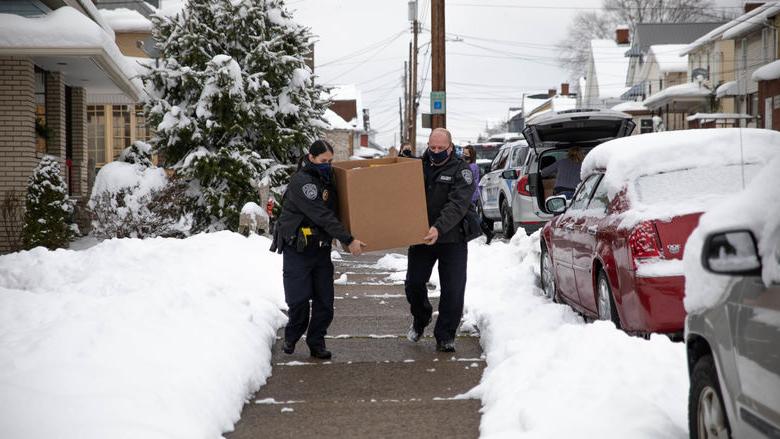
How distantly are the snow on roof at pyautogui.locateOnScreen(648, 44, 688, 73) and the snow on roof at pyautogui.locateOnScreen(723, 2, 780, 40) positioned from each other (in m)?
13.3

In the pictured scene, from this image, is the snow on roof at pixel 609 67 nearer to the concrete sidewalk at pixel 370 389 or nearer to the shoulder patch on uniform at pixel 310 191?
the concrete sidewalk at pixel 370 389

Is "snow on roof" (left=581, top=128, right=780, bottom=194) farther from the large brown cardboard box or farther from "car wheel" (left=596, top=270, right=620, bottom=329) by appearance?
the large brown cardboard box

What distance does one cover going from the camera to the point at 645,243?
21.7 ft

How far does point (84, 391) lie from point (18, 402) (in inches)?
17.2

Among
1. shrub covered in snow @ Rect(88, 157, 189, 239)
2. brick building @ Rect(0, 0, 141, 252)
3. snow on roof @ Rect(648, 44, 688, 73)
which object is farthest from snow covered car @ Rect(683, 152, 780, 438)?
snow on roof @ Rect(648, 44, 688, 73)

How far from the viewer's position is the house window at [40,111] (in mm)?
18062

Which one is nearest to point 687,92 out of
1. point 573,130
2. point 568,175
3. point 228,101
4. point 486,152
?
point 486,152

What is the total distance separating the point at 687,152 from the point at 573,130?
7.12 meters

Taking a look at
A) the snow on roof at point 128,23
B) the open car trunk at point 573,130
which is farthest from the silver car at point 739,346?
the snow on roof at point 128,23

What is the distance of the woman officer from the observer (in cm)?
755

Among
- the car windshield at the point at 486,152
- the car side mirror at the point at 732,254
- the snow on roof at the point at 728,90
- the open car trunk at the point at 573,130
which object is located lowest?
the car side mirror at the point at 732,254

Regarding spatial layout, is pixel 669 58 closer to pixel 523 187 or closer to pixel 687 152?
pixel 523 187

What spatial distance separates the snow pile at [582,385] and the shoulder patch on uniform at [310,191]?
6.04ft

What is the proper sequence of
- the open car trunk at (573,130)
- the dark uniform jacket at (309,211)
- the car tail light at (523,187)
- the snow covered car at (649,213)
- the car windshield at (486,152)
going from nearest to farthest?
the snow covered car at (649,213)
the dark uniform jacket at (309,211)
the open car trunk at (573,130)
the car tail light at (523,187)
the car windshield at (486,152)
